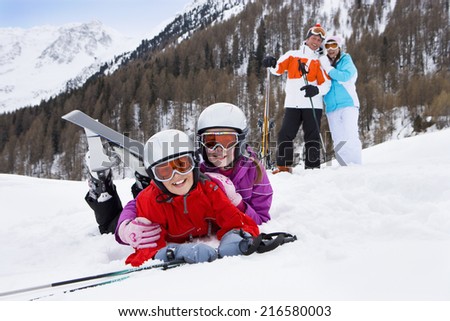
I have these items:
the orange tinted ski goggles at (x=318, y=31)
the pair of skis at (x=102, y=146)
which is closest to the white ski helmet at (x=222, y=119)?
the pair of skis at (x=102, y=146)

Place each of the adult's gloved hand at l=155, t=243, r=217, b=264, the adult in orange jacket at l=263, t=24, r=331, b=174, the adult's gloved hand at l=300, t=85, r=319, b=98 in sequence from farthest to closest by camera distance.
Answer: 1. the adult in orange jacket at l=263, t=24, r=331, b=174
2. the adult's gloved hand at l=300, t=85, r=319, b=98
3. the adult's gloved hand at l=155, t=243, r=217, b=264

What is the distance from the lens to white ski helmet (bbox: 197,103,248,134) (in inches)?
115

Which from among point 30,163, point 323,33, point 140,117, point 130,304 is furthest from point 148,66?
point 130,304

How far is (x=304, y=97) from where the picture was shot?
17.4 ft

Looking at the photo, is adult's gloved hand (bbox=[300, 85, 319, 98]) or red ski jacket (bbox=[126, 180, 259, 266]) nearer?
red ski jacket (bbox=[126, 180, 259, 266])

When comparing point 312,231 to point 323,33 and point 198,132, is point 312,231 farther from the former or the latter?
point 323,33

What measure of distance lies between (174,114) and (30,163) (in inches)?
885

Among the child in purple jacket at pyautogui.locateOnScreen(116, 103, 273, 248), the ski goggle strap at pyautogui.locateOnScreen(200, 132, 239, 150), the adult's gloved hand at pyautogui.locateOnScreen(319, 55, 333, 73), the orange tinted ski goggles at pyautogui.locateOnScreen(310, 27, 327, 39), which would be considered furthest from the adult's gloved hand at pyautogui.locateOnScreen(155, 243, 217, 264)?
the orange tinted ski goggles at pyautogui.locateOnScreen(310, 27, 327, 39)

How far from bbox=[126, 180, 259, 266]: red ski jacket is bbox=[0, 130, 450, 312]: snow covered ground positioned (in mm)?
405

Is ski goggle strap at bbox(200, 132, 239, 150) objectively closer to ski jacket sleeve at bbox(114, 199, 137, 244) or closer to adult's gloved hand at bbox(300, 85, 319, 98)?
ski jacket sleeve at bbox(114, 199, 137, 244)

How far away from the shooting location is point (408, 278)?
1.44m

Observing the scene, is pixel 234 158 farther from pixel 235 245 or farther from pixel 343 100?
pixel 343 100

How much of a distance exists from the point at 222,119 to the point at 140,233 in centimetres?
116

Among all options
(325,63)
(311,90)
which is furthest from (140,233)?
(325,63)
